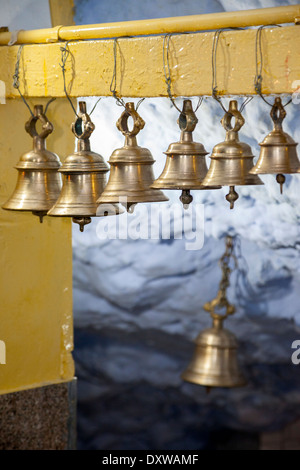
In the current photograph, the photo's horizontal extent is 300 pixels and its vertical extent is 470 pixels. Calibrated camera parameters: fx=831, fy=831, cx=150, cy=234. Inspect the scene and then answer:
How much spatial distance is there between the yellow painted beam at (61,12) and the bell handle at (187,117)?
1806 mm

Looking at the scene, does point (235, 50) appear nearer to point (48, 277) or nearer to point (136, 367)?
point (48, 277)

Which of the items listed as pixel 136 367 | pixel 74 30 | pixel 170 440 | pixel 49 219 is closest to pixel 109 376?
pixel 136 367

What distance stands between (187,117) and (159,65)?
32 cm

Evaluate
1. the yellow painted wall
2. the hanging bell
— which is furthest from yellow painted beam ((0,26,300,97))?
the hanging bell

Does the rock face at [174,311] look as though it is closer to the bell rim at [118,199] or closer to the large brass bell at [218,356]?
the large brass bell at [218,356]

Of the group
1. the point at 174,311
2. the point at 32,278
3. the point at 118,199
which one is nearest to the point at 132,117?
the point at 118,199

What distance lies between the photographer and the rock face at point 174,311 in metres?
7.76

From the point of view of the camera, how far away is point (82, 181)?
4.29 meters

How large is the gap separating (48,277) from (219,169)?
186 centimetres

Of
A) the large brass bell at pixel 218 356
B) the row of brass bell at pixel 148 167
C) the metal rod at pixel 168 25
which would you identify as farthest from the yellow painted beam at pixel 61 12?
the large brass bell at pixel 218 356

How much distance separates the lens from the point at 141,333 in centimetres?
858

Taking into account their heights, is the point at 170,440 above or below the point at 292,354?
below

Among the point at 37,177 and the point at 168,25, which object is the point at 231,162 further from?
the point at 37,177

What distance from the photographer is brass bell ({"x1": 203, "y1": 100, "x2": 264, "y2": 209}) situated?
4055 millimetres
